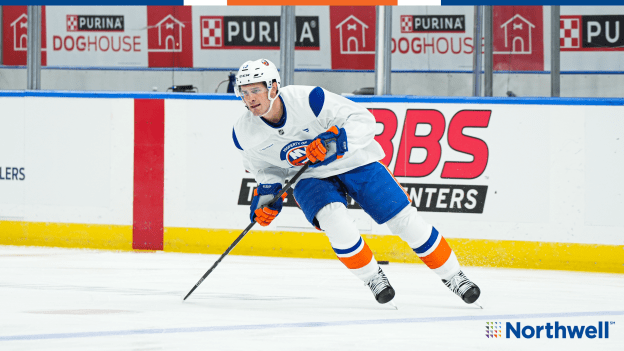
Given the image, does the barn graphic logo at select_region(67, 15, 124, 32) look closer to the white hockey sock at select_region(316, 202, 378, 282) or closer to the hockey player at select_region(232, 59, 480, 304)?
the hockey player at select_region(232, 59, 480, 304)

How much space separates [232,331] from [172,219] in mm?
2681

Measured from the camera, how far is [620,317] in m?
Answer: 3.34

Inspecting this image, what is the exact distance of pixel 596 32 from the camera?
26.9 ft

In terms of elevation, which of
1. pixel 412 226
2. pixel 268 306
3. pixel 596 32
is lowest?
pixel 268 306

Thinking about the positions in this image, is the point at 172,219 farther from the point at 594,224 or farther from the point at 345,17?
the point at 345,17

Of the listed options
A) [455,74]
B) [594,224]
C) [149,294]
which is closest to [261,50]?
[455,74]

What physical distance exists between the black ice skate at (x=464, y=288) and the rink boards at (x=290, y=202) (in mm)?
1598

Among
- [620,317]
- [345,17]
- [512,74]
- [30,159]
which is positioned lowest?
[620,317]

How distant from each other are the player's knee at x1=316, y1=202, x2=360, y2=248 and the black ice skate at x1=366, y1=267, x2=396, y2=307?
0.61ft

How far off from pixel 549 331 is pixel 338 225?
89cm

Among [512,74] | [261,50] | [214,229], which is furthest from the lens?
[261,50]

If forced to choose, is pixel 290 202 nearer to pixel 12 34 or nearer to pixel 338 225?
pixel 338 225

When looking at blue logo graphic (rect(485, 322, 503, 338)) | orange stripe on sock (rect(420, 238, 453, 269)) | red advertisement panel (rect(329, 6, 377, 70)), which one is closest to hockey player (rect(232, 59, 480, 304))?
orange stripe on sock (rect(420, 238, 453, 269))

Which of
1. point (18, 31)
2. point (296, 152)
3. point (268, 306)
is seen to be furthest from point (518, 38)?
point (18, 31)
